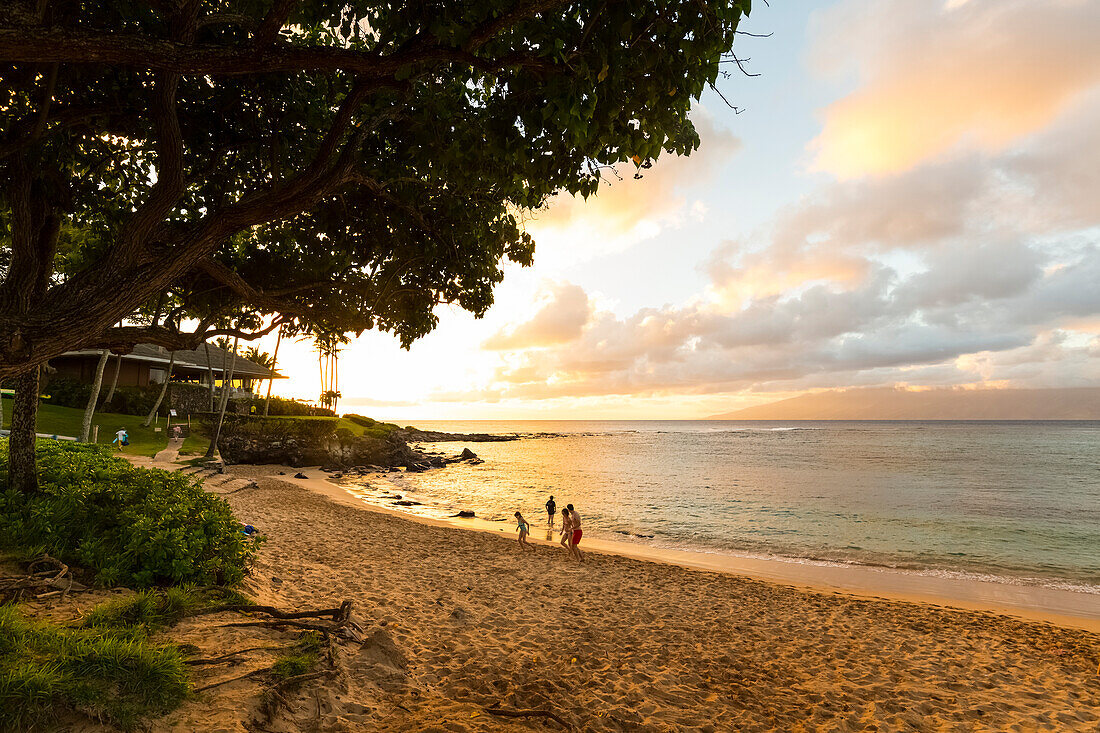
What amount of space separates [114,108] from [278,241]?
9.67 ft

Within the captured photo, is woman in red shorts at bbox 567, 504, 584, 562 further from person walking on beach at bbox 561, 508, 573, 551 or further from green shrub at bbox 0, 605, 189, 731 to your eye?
green shrub at bbox 0, 605, 189, 731

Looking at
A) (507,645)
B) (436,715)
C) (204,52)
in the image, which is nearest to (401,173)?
(204,52)

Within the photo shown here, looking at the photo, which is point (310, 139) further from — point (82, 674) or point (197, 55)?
point (82, 674)

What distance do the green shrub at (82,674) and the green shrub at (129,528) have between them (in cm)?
181

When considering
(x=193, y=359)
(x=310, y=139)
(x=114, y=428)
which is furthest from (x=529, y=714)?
(x=193, y=359)

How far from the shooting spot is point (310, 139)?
7711 mm

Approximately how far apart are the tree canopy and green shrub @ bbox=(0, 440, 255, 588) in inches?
97.2

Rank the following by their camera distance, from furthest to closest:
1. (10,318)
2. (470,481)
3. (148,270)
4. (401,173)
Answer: (470,481) < (401,173) < (148,270) < (10,318)

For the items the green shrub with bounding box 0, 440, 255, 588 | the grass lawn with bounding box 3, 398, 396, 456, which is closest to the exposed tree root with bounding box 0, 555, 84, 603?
the green shrub with bounding box 0, 440, 255, 588

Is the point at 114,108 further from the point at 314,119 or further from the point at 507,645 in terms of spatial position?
the point at 507,645

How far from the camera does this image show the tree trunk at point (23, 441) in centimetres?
782

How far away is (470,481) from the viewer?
128 ft

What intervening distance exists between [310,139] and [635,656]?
9.12 meters

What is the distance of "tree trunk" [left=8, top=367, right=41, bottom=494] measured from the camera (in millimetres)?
7824
